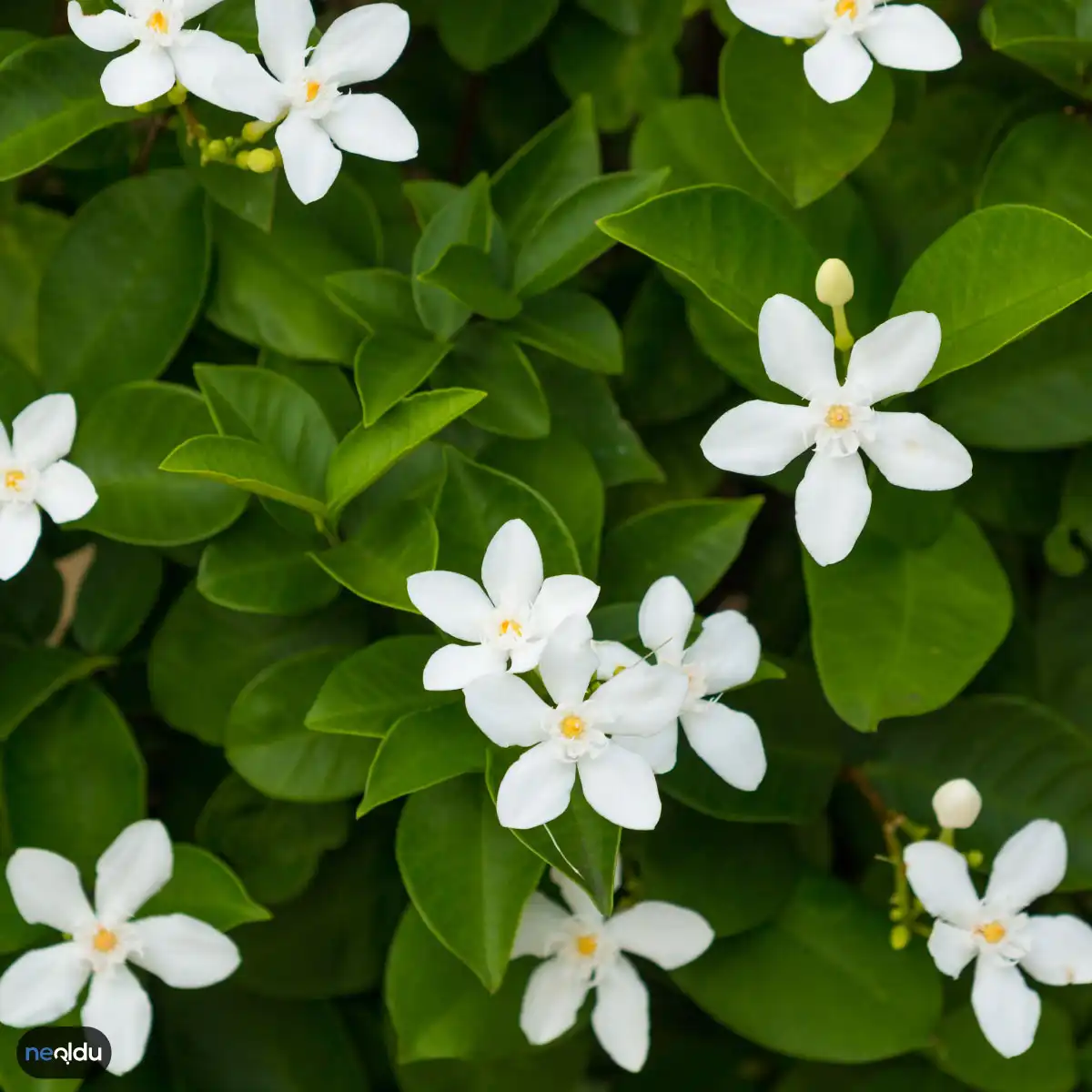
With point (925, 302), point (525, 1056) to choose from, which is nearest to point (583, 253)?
point (925, 302)

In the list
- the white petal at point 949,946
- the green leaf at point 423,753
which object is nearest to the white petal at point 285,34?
the green leaf at point 423,753

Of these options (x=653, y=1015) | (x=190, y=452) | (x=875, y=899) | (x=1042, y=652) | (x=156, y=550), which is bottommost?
(x=653, y=1015)

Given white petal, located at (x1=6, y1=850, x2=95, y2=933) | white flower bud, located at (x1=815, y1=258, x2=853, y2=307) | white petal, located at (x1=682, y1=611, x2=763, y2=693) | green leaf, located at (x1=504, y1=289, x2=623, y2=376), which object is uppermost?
white flower bud, located at (x1=815, y1=258, x2=853, y2=307)

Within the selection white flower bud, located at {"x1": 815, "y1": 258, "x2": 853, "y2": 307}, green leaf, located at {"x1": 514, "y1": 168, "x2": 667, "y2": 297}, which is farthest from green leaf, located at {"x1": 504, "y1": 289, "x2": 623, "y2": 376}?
white flower bud, located at {"x1": 815, "y1": 258, "x2": 853, "y2": 307}

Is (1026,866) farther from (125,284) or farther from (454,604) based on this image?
(125,284)

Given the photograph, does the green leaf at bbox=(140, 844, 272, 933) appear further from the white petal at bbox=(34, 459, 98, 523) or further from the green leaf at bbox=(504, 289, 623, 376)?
the green leaf at bbox=(504, 289, 623, 376)

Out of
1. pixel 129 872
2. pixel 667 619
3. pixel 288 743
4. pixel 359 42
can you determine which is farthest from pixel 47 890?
pixel 359 42

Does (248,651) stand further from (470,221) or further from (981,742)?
(981,742)
